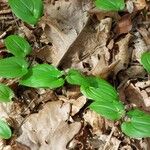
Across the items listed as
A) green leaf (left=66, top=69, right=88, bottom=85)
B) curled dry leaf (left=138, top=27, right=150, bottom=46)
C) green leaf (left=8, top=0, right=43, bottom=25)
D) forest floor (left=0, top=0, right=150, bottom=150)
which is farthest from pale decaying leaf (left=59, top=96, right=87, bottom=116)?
curled dry leaf (left=138, top=27, right=150, bottom=46)

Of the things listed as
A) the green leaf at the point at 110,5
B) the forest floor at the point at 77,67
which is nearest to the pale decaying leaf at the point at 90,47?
the forest floor at the point at 77,67

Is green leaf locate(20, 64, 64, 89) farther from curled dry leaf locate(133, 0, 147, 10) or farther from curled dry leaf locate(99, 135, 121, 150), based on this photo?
curled dry leaf locate(133, 0, 147, 10)

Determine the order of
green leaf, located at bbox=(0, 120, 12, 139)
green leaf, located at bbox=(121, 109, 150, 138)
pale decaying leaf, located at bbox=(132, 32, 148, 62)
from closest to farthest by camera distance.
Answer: green leaf, located at bbox=(121, 109, 150, 138), green leaf, located at bbox=(0, 120, 12, 139), pale decaying leaf, located at bbox=(132, 32, 148, 62)

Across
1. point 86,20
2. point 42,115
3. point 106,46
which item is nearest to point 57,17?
point 86,20

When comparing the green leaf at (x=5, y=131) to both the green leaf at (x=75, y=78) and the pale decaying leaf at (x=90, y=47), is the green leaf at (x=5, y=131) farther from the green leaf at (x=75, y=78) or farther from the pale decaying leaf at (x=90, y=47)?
the pale decaying leaf at (x=90, y=47)

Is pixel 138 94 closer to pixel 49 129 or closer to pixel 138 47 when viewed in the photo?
pixel 138 47

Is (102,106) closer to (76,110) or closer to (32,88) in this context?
(76,110)

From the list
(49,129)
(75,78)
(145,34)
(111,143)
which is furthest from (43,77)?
(145,34)
